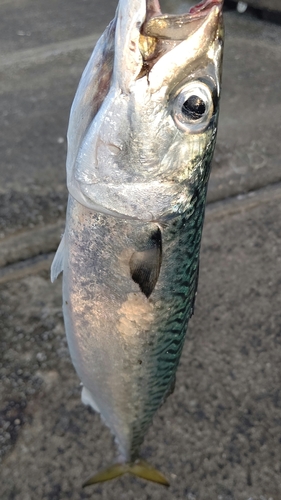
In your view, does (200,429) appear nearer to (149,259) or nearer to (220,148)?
(149,259)

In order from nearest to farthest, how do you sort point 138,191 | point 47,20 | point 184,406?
point 138,191 → point 184,406 → point 47,20

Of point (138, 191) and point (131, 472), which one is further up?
point (138, 191)

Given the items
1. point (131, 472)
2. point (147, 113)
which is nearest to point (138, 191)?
point (147, 113)

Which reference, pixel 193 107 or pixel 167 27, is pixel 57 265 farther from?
pixel 167 27

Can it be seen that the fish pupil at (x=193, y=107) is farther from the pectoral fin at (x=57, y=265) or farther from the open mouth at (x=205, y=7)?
the pectoral fin at (x=57, y=265)

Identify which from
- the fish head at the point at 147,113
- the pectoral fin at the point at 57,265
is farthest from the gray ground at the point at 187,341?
the fish head at the point at 147,113

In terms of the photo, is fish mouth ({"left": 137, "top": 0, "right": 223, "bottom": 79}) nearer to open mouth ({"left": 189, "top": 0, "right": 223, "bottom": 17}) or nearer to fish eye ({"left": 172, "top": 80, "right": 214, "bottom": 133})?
open mouth ({"left": 189, "top": 0, "right": 223, "bottom": 17})

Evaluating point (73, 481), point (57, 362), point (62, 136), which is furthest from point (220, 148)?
point (73, 481)

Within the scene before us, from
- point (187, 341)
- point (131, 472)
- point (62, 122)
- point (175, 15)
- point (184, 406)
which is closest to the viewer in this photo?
point (175, 15)
